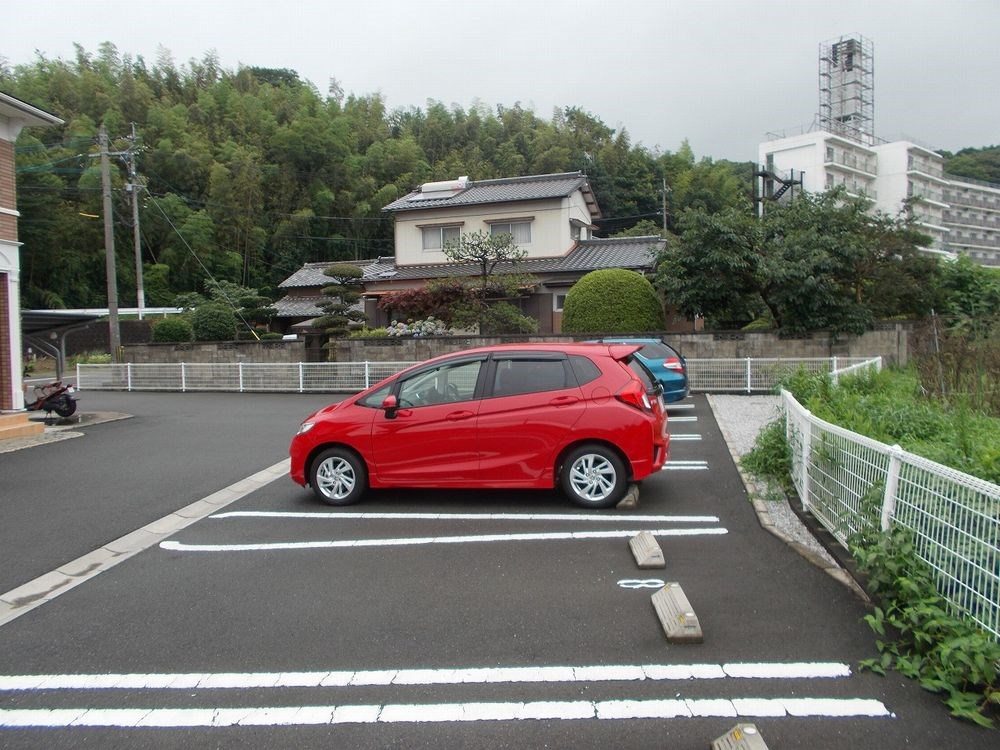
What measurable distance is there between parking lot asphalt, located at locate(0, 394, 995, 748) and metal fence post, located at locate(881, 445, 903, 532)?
0.57 meters

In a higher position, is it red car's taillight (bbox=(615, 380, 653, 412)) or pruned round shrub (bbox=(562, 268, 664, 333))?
pruned round shrub (bbox=(562, 268, 664, 333))

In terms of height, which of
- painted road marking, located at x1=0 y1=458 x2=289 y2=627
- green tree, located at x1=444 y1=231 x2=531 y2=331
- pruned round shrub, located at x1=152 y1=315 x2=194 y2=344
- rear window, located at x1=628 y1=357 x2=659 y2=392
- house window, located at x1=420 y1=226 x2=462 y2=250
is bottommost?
painted road marking, located at x1=0 y1=458 x2=289 y2=627

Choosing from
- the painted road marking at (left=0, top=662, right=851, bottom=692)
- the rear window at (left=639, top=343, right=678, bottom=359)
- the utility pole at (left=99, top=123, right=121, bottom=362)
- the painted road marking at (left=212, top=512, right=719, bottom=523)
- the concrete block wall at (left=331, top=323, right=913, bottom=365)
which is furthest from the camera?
the utility pole at (left=99, top=123, right=121, bottom=362)

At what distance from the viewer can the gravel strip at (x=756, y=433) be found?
5904mm

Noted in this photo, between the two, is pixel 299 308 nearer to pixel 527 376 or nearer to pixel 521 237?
pixel 521 237

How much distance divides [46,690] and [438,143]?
2116 inches

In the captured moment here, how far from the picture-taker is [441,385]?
7.20 m

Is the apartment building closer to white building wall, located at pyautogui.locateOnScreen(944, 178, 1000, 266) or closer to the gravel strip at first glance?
white building wall, located at pyautogui.locateOnScreen(944, 178, 1000, 266)

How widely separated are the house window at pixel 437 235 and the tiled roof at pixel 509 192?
0.98m

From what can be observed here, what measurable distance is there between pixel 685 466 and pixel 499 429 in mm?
3113

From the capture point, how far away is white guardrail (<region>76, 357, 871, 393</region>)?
55.6 ft

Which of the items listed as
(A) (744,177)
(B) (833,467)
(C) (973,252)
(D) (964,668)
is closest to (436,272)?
(B) (833,467)

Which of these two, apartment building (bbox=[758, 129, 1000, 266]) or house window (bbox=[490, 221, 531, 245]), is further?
apartment building (bbox=[758, 129, 1000, 266])

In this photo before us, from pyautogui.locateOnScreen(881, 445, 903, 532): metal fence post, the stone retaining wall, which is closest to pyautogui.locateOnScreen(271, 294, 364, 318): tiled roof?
the stone retaining wall
